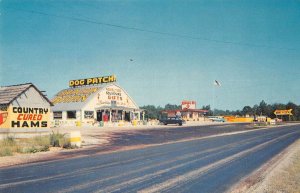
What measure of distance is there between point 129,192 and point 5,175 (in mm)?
5025

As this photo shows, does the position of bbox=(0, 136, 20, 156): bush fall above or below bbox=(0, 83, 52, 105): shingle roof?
below

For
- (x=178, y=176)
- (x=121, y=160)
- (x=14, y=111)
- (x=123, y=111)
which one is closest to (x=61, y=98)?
(x=123, y=111)

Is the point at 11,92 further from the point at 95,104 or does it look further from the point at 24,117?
the point at 95,104

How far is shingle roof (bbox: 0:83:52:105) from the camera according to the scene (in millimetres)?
27108

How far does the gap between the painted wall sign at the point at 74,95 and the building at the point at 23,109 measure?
105ft

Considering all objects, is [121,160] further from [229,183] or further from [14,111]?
[14,111]

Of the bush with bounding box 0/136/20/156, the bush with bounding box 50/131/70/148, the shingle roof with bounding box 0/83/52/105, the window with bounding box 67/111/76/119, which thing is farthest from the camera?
the window with bounding box 67/111/76/119

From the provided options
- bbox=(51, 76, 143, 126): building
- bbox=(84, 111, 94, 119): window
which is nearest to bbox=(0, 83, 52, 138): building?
bbox=(51, 76, 143, 126): building

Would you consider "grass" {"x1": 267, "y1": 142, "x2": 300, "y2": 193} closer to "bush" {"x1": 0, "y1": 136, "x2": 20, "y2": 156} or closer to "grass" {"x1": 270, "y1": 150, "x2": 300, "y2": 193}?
"grass" {"x1": 270, "y1": 150, "x2": 300, "y2": 193}

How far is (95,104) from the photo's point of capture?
61.3 meters

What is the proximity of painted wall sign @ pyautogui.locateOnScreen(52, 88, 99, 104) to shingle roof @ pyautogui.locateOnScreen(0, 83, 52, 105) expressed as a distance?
32.2m

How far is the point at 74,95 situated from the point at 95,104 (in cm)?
818

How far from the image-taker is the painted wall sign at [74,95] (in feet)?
208

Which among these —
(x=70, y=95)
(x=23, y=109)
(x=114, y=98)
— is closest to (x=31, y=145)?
(x=23, y=109)
